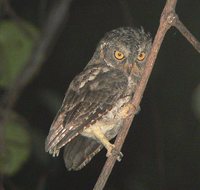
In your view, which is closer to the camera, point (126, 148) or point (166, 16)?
point (166, 16)

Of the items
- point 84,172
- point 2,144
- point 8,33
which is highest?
point 8,33

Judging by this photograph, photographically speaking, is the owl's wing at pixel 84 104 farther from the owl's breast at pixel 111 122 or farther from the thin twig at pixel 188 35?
the thin twig at pixel 188 35

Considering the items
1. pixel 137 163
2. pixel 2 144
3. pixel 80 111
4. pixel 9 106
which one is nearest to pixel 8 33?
pixel 9 106

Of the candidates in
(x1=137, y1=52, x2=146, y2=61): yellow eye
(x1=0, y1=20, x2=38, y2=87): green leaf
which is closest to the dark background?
(x1=0, y1=20, x2=38, y2=87): green leaf

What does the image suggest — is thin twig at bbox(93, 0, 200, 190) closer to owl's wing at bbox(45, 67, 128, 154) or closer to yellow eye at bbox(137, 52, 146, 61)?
owl's wing at bbox(45, 67, 128, 154)

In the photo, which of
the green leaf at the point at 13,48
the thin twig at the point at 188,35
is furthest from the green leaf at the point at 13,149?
the thin twig at the point at 188,35

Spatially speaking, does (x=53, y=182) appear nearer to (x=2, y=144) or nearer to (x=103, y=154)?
(x=103, y=154)

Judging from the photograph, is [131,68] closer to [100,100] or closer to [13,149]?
[100,100]

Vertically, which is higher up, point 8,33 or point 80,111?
point 8,33

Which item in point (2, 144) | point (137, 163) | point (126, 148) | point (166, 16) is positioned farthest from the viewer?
point (126, 148)
